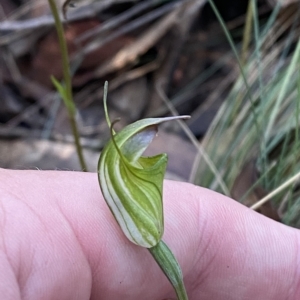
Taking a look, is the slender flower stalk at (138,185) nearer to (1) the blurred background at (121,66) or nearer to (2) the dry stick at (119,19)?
(1) the blurred background at (121,66)

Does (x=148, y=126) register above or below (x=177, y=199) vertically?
above

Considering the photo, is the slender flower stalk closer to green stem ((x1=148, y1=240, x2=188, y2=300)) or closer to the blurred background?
green stem ((x1=148, y1=240, x2=188, y2=300))

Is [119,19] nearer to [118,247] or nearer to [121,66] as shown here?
[121,66]

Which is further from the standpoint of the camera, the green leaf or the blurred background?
the blurred background

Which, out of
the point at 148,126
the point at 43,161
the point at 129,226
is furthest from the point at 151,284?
the point at 43,161

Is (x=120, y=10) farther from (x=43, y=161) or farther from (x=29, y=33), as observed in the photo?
(x=43, y=161)

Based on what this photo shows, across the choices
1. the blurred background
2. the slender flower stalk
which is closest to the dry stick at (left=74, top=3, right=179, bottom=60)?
the blurred background
